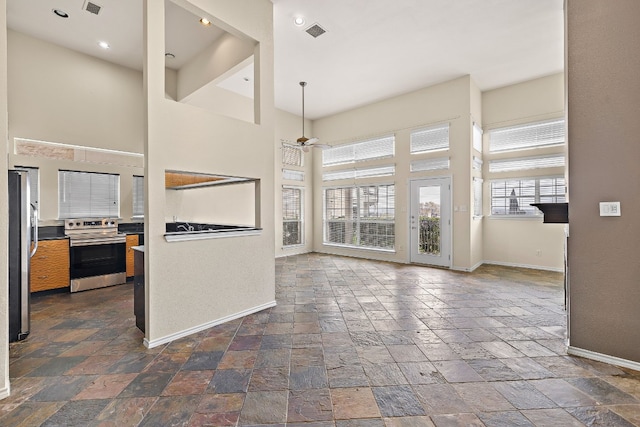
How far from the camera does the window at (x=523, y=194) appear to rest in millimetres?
5574

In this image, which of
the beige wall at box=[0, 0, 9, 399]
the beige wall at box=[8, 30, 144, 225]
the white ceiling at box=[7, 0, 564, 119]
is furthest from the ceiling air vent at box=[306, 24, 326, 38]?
the beige wall at box=[8, 30, 144, 225]

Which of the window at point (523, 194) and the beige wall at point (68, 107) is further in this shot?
the window at point (523, 194)

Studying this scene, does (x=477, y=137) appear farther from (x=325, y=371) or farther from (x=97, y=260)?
(x=97, y=260)

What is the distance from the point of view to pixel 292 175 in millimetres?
7688

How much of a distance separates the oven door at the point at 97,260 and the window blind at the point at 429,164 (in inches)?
231

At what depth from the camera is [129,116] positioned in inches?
201

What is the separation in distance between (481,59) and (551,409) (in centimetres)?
524

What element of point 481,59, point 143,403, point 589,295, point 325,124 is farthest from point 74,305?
point 481,59

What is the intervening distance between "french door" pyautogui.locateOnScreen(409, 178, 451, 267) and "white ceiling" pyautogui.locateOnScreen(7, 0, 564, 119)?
86.2 inches

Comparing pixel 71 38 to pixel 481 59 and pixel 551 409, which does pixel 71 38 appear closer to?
pixel 481 59

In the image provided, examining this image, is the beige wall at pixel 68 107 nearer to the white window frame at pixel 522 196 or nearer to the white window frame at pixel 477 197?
the white window frame at pixel 477 197

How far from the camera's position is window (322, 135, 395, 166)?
22.6 ft

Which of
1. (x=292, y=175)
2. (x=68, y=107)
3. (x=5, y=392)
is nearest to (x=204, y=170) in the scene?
(x=5, y=392)

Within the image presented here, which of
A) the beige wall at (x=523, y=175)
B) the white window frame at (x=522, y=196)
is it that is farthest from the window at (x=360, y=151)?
the white window frame at (x=522, y=196)
